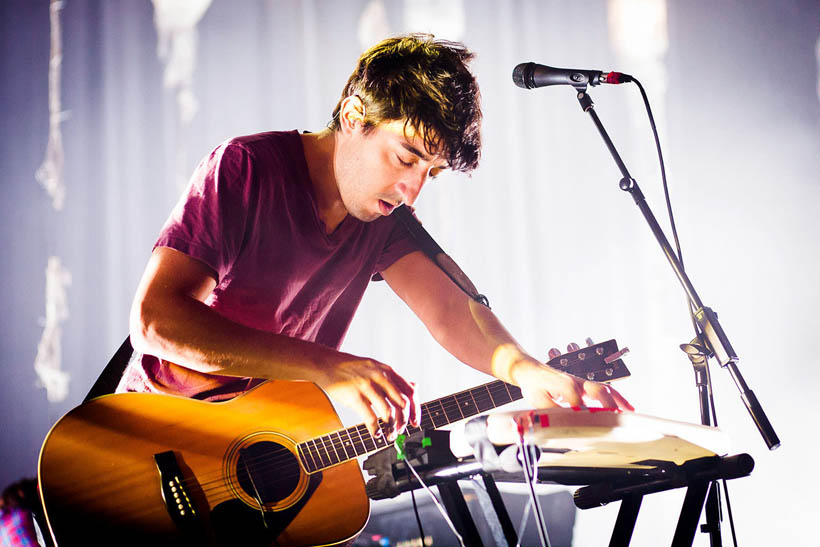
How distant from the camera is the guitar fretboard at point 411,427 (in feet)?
5.28

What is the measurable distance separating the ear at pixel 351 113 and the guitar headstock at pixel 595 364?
93 centimetres

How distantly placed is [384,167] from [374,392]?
2.24 ft

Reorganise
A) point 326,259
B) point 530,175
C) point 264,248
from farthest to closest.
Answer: point 530,175, point 326,259, point 264,248

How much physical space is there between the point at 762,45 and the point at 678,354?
173 cm

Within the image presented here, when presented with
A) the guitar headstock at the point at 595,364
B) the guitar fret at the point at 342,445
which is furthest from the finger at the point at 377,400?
the guitar headstock at the point at 595,364

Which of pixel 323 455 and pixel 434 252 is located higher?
pixel 434 252

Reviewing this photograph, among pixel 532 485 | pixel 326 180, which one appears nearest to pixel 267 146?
pixel 326 180

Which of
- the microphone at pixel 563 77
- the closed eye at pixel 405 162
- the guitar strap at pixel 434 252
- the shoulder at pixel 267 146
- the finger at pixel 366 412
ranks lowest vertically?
the finger at pixel 366 412

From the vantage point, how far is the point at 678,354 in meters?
3.07

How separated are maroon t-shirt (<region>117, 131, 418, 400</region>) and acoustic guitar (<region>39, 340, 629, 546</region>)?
12 cm

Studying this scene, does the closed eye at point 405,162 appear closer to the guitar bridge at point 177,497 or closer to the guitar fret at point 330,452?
the guitar fret at point 330,452

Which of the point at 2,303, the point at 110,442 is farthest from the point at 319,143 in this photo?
the point at 2,303

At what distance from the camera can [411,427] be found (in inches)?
64.4

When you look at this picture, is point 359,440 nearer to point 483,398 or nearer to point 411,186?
point 483,398
